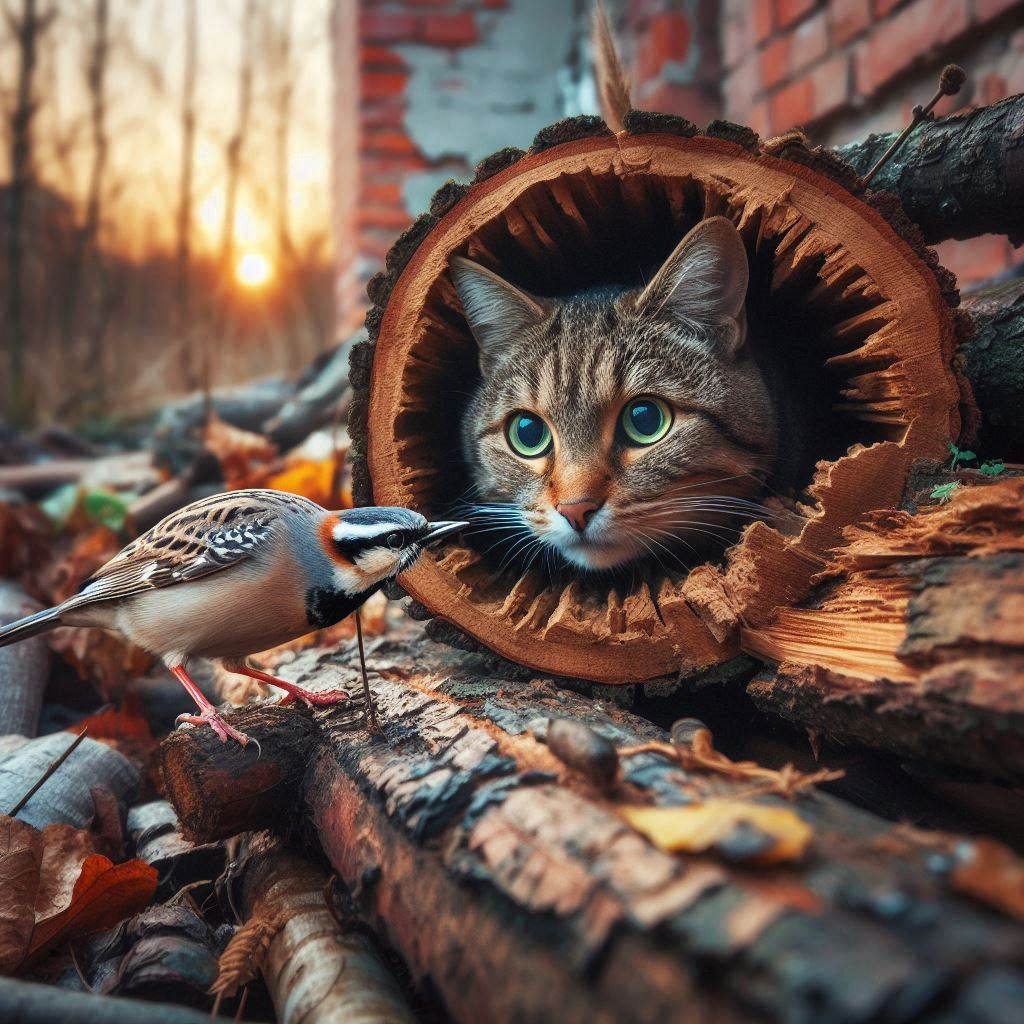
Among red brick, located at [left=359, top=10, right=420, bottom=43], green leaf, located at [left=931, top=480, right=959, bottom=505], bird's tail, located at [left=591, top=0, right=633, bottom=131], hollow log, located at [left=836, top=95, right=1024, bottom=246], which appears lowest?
green leaf, located at [left=931, top=480, right=959, bottom=505]

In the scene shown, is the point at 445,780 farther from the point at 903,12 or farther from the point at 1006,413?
the point at 903,12

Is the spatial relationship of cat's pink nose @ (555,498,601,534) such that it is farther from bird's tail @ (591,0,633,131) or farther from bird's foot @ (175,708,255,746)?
bird's tail @ (591,0,633,131)

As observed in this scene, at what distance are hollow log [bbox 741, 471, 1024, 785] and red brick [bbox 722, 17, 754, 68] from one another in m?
3.76

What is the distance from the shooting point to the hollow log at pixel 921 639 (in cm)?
132

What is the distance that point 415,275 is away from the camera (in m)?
2.19

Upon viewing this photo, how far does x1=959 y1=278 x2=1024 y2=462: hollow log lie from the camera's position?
2.19 meters

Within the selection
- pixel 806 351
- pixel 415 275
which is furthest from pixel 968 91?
pixel 415 275

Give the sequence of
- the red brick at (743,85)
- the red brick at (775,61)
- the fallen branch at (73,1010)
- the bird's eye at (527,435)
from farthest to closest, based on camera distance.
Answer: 1. the red brick at (743,85)
2. the red brick at (775,61)
3. the bird's eye at (527,435)
4. the fallen branch at (73,1010)

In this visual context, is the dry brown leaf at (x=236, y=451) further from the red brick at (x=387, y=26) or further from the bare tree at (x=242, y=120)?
the bare tree at (x=242, y=120)

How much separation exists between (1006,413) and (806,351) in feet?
1.77

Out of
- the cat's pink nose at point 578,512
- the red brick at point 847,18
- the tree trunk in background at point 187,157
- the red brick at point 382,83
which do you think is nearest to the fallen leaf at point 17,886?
the cat's pink nose at point 578,512

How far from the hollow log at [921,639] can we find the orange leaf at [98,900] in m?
1.30

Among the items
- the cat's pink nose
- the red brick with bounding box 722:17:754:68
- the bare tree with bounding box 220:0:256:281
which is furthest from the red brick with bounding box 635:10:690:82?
the bare tree with bounding box 220:0:256:281

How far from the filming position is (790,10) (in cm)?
438
